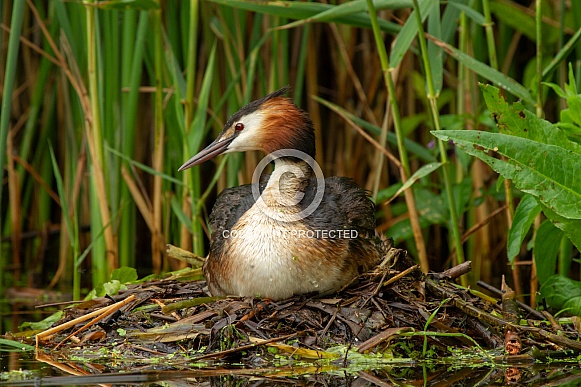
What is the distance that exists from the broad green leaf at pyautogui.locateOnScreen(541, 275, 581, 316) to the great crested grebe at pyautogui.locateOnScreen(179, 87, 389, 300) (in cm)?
92

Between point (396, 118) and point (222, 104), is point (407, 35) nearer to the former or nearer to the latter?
point (396, 118)

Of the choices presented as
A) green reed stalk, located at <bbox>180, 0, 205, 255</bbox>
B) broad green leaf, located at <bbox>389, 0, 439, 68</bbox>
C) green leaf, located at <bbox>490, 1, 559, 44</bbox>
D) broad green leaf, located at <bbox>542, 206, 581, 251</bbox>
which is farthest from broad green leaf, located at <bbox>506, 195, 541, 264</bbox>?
green leaf, located at <bbox>490, 1, 559, 44</bbox>

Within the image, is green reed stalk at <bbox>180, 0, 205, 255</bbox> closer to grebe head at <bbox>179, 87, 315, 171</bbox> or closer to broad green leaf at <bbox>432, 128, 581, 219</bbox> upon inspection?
grebe head at <bbox>179, 87, 315, 171</bbox>

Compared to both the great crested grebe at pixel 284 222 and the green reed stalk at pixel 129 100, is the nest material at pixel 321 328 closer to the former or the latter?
the great crested grebe at pixel 284 222

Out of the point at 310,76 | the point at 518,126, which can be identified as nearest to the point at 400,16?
the point at 310,76

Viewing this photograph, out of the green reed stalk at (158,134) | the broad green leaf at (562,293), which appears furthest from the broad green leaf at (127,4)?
the broad green leaf at (562,293)

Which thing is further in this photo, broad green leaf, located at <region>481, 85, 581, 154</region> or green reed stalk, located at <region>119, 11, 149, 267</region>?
green reed stalk, located at <region>119, 11, 149, 267</region>

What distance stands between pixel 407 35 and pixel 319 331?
1.84 m

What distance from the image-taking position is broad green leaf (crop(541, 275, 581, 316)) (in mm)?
4812

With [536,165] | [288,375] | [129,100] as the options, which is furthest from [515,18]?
[288,375]

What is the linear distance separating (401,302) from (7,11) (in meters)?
4.29

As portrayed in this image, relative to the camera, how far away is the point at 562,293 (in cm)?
489

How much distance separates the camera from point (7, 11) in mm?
7129

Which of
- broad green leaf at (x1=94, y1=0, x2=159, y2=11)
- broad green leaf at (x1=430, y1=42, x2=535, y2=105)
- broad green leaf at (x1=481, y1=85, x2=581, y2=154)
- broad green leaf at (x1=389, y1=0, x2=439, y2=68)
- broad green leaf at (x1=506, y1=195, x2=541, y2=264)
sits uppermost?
broad green leaf at (x1=94, y1=0, x2=159, y2=11)
